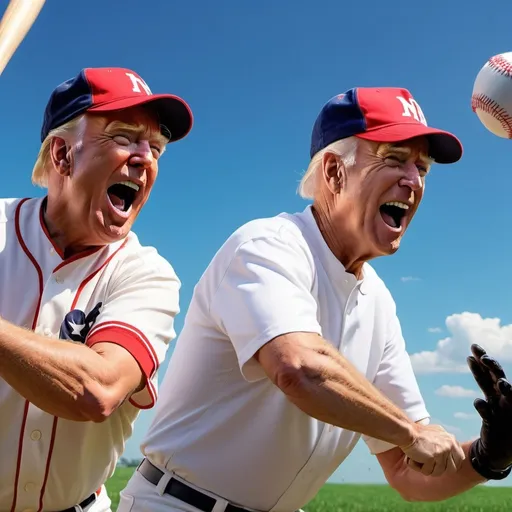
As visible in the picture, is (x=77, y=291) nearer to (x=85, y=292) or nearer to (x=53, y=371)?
(x=85, y=292)

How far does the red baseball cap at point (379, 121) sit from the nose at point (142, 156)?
1.04 metres

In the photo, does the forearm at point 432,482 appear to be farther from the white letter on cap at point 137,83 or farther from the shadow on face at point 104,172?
the white letter on cap at point 137,83

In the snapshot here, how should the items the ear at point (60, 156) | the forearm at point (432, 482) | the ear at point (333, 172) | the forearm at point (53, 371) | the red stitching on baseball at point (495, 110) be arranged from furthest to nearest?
the red stitching on baseball at point (495, 110)
the forearm at point (432, 482)
the ear at point (333, 172)
the ear at point (60, 156)
the forearm at point (53, 371)

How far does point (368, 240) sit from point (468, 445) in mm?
1330

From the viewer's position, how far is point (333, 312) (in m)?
3.99

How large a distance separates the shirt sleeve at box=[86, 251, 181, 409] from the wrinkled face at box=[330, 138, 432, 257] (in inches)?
38.9

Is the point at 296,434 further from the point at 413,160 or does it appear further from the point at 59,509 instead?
the point at 413,160

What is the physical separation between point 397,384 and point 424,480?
55 centimetres

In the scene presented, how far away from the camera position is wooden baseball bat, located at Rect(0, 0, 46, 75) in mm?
3838

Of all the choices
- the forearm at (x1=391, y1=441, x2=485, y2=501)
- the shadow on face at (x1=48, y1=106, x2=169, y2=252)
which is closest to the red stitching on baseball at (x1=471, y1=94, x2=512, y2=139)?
the forearm at (x1=391, y1=441, x2=485, y2=501)

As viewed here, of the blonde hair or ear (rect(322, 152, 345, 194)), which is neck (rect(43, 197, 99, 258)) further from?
ear (rect(322, 152, 345, 194))

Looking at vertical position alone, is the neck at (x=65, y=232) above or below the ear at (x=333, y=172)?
below

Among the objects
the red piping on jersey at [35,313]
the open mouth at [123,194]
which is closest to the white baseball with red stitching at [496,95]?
the open mouth at [123,194]

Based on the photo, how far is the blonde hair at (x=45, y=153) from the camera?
3.91 m
